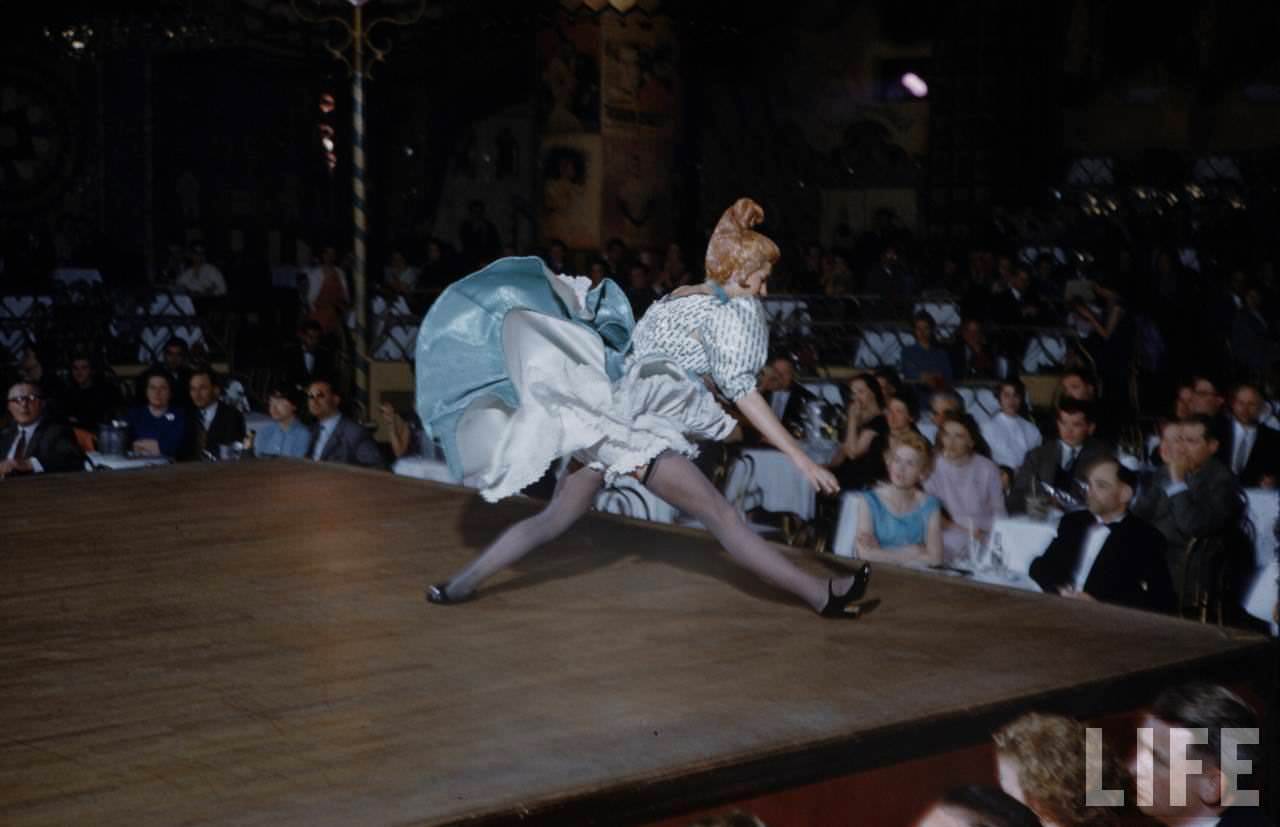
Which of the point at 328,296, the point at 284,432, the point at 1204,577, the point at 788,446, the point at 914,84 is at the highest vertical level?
the point at 914,84

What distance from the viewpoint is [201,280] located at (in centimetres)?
1371

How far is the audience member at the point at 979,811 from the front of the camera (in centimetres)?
229

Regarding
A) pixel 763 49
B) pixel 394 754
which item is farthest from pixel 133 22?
pixel 394 754

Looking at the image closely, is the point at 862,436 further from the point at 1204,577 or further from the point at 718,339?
the point at 718,339

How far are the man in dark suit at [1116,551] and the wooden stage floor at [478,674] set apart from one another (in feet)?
1.90

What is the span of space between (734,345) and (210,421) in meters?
4.55

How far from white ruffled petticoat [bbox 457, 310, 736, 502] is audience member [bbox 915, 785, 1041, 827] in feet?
6.12

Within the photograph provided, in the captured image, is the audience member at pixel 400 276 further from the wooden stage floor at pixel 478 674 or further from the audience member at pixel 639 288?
the wooden stage floor at pixel 478 674

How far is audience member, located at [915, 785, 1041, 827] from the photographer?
7.52ft

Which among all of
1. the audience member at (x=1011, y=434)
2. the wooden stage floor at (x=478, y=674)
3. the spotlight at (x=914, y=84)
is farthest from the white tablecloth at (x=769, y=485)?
the spotlight at (x=914, y=84)

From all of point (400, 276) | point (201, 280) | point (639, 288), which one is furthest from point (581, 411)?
point (201, 280)

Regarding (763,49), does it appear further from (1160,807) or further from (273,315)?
(1160,807)

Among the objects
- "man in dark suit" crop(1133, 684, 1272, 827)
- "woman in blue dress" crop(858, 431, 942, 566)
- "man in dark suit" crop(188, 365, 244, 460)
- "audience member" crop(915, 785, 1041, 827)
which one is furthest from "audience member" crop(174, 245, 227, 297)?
"audience member" crop(915, 785, 1041, 827)

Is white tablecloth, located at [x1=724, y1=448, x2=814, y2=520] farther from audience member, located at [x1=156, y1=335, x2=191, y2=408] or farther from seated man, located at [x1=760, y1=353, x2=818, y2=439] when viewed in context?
audience member, located at [x1=156, y1=335, x2=191, y2=408]
